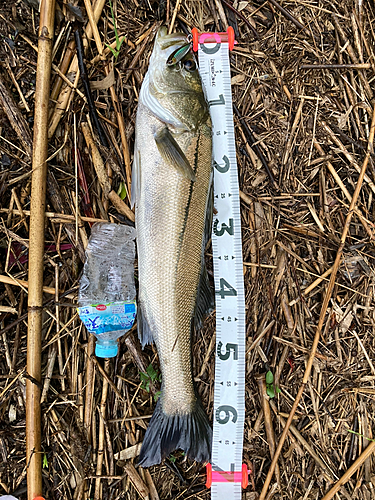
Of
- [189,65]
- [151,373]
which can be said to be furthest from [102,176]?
[151,373]

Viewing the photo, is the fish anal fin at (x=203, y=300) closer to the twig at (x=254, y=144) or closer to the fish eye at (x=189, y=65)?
the twig at (x=254, y=144)

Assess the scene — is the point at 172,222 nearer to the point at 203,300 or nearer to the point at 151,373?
the point at 203,300

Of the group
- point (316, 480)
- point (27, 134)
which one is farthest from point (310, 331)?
point (27, 134)

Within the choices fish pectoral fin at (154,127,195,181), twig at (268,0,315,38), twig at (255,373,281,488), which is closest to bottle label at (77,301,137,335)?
fish pectoral fin at (154,127,195,181)

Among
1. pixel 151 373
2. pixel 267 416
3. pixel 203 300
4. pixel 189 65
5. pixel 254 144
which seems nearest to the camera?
pixel 189 65

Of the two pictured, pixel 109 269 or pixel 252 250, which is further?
pixel 252 250

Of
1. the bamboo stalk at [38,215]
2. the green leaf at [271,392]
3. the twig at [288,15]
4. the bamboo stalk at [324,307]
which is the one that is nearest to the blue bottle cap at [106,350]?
the bamboo stalk at [38,215]

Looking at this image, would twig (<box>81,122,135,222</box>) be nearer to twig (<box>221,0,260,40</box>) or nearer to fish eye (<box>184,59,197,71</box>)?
fish eye (<box>184,59,197,71</box>)
